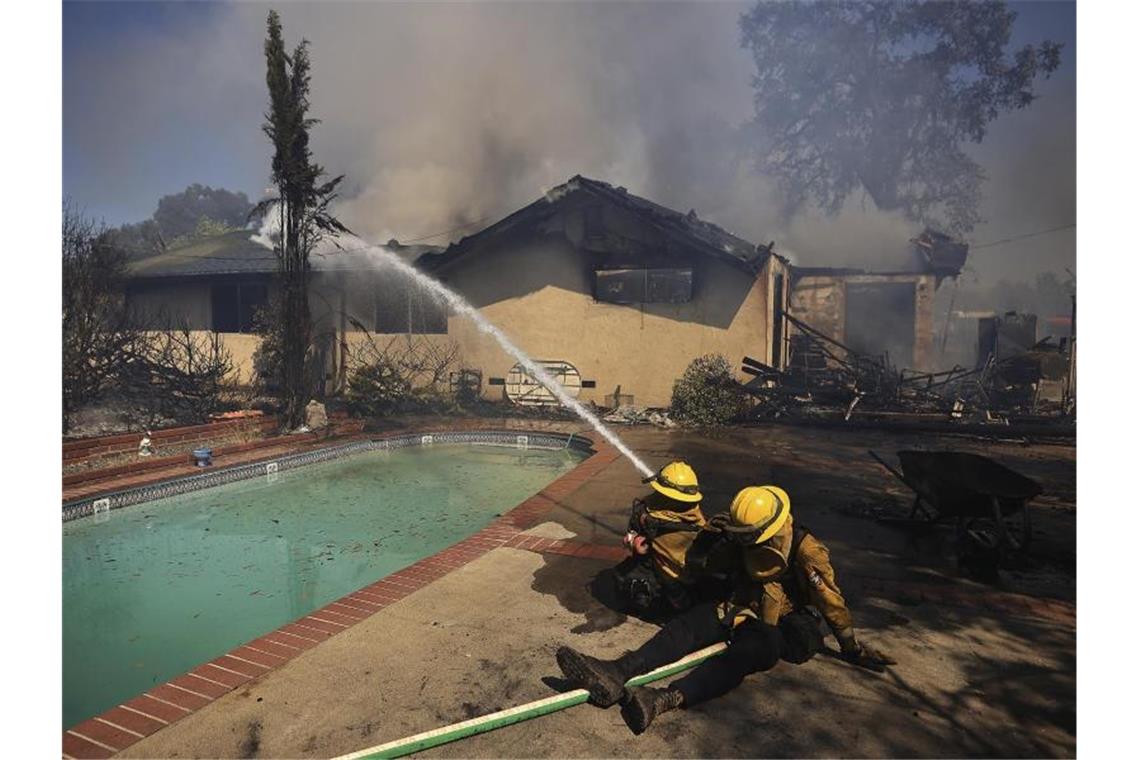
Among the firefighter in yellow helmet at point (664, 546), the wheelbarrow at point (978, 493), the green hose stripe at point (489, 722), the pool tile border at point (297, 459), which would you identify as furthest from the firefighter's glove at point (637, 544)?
the pool tile border at point (297, 459)

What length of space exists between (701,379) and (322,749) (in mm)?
11204

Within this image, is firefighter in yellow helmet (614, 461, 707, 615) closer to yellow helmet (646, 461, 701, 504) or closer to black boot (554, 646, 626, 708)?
yellow helmet (646, 461, 701, 504)

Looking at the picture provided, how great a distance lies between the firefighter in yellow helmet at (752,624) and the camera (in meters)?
3.26

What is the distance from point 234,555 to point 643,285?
11.0 m

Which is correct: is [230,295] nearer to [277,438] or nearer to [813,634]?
[277,438]

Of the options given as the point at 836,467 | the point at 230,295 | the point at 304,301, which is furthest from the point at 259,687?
the point at 230,295

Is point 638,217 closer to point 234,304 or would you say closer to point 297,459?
point 297,459

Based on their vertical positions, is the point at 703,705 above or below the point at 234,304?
below

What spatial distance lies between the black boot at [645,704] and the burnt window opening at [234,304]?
17.9 meters

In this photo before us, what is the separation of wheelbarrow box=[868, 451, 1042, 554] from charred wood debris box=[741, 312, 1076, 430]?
715cm

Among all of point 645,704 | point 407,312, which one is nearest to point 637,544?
point 645,704

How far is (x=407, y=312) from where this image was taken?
17.2 m

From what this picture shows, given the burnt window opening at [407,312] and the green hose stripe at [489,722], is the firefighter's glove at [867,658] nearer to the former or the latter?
the green hose stripe at [489,722]

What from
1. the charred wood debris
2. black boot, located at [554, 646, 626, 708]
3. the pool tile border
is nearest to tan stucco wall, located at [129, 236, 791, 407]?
the charred wood debris
